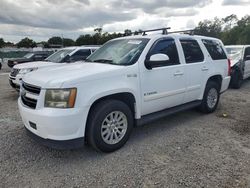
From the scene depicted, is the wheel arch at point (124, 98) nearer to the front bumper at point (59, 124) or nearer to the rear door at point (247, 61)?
the front bumper at point (59, 124)

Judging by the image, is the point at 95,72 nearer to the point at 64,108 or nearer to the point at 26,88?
the point at 64,108

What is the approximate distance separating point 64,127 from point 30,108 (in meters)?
0.68

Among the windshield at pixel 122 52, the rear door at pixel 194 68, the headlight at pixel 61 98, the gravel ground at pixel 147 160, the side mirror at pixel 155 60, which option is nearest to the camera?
the gravel ground at pixel 147 160

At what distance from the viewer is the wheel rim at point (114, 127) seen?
3377mm

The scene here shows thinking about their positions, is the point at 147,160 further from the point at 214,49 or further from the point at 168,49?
the point at 214,49

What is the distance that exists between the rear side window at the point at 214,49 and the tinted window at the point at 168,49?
1.22 meters

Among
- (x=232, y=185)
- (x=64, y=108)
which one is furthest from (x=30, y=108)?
(x=232, y=185)

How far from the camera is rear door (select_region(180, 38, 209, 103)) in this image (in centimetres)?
458

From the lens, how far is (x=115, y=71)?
3377 mm

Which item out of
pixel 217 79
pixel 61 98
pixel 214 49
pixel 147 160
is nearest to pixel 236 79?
pixel 217 79

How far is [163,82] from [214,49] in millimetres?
2221

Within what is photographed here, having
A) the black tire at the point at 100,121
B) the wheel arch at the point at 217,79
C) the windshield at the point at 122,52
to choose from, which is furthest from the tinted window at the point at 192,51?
the black tire at the point at 100,121

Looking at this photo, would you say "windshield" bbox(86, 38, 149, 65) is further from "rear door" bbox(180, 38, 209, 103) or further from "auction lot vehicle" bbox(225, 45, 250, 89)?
"auction lot vehicle" bbox(225, 45, 250, 89)

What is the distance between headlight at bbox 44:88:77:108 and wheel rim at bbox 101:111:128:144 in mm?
654
